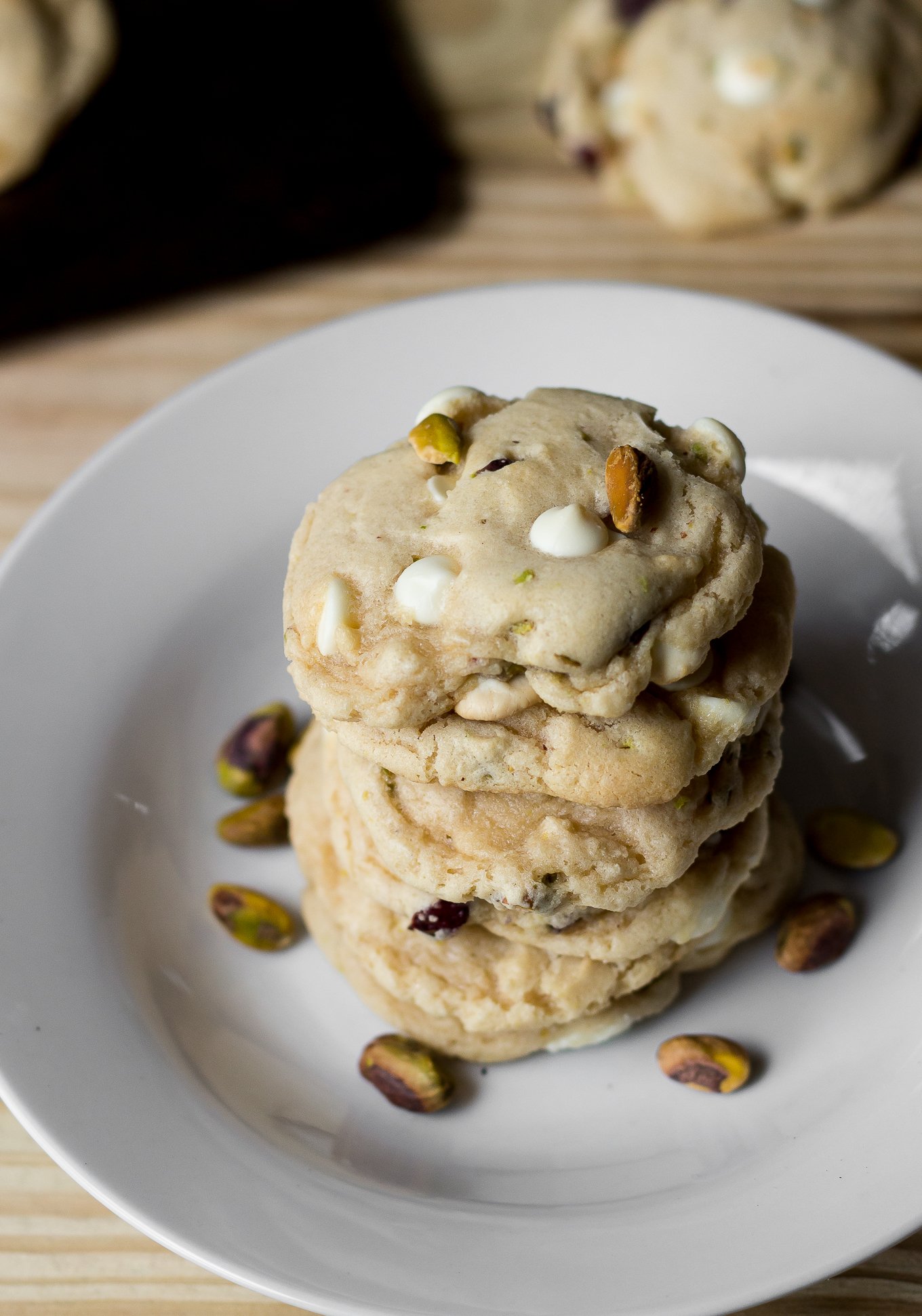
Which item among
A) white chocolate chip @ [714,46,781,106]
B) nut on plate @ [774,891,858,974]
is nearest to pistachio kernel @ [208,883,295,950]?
nut on plate @ [774,891,858,974]

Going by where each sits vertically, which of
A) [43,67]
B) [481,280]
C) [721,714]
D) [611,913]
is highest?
[43,67]

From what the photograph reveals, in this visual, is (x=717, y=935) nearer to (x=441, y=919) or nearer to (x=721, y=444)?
(x=441, y=919)

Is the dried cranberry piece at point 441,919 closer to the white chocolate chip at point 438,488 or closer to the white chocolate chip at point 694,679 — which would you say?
the white chocolate chip at point 694,679

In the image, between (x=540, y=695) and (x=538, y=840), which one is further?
(x=538, y=840)

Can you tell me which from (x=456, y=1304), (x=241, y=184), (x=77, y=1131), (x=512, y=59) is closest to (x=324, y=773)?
(x=77, y=1131)

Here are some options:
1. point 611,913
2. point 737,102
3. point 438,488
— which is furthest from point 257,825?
point 737,102

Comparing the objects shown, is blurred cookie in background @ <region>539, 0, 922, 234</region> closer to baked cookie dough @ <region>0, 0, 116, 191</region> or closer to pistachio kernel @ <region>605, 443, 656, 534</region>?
baked cookie dough @ <region>0, 0, 116, 191</region>

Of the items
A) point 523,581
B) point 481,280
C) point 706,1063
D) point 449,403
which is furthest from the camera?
point 481,280
